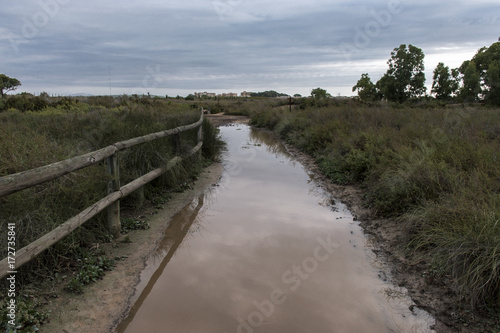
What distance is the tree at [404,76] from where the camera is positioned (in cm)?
5284

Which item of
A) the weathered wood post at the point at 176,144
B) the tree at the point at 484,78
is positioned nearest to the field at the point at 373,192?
the weathered wood post at the point at 176,144

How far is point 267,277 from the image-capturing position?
13.4ft

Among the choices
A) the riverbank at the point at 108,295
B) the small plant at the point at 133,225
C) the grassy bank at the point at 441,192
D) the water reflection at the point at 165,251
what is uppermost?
the grassy bank at the point at 441,192

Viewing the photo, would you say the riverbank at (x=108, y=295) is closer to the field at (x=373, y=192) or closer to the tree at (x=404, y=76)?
the field at (x=373, y=192)

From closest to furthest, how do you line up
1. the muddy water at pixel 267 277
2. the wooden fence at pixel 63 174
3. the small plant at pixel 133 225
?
the wooden fence at pixel 63 174 → the muddy water at pixel 267 277 → the small plant at pixel 133 225

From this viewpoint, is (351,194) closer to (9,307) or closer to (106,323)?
(106,323)

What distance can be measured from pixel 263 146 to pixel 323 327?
13.2 metres

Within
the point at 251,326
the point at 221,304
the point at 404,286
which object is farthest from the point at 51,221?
the point at 404,286

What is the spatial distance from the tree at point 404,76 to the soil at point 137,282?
52892 millimetres

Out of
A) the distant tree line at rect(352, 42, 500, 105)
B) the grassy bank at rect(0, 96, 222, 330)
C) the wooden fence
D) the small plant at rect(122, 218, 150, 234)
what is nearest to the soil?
the small plant at rect(122, 218, 150, 234)

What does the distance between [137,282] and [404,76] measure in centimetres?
5758

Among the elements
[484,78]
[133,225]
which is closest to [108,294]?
[133,225]

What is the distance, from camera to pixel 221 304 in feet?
11.6

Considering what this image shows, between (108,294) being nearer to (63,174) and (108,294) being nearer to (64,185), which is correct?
(63,174)
